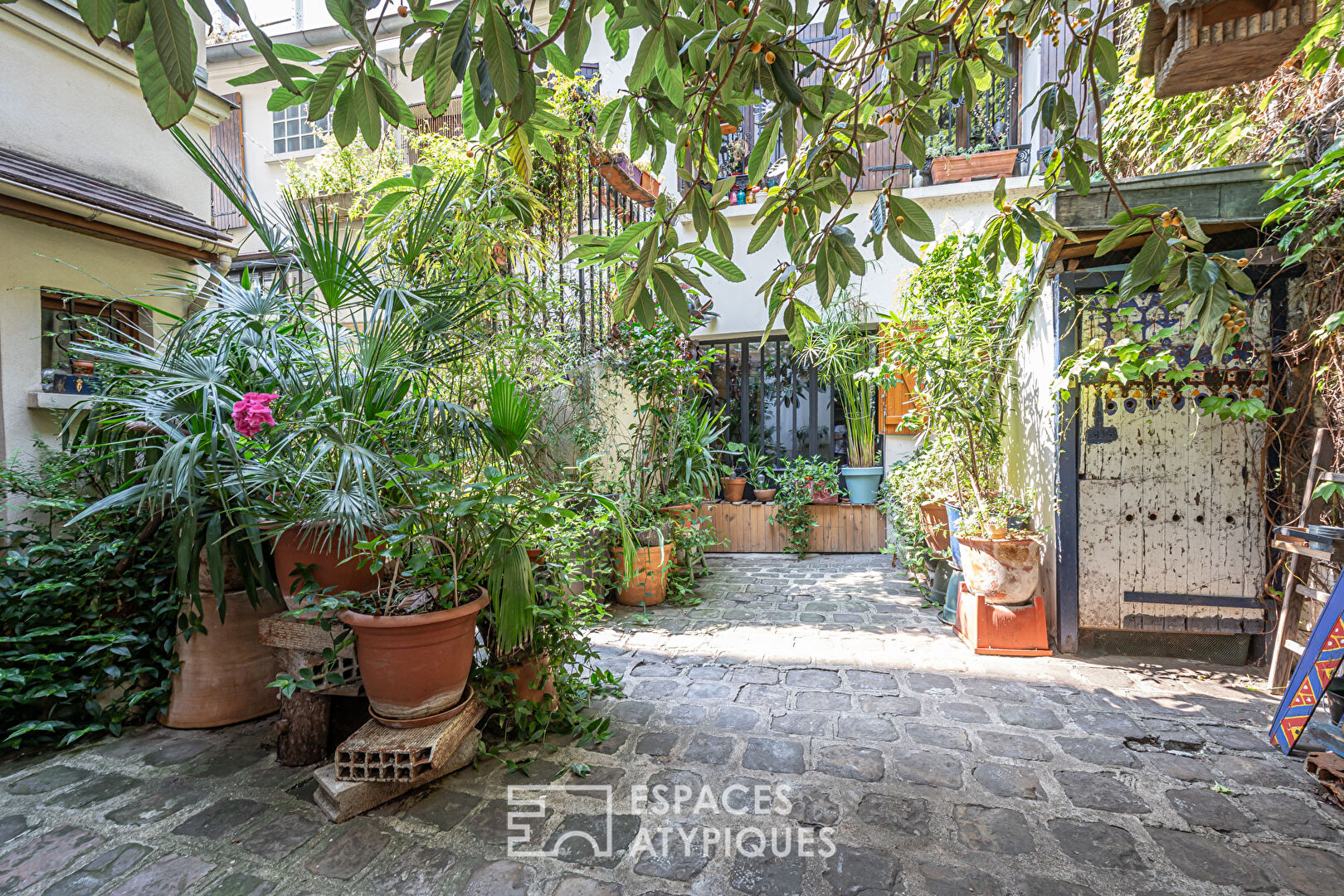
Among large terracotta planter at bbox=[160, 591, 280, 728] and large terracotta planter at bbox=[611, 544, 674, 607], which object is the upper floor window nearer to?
large terracotta planter at bbox=[611, 544, 674, 607]

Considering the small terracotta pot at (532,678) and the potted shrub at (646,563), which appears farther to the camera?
the potted shrub at (646,563)

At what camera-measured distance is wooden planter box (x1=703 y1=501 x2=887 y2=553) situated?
5.77 metres

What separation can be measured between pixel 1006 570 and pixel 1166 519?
75 cm

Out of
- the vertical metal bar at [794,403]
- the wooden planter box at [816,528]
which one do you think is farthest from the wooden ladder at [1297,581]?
the vertical metal bar at [794,403]

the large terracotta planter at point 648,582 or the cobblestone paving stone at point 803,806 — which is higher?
the large terracotta planter at point 648,582

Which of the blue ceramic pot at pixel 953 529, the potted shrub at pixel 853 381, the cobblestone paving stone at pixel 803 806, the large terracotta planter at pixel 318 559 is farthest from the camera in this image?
the potted shrub at pixel 853 381

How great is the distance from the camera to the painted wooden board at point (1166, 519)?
279 cm

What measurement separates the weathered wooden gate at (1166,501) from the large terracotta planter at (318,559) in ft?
10.3

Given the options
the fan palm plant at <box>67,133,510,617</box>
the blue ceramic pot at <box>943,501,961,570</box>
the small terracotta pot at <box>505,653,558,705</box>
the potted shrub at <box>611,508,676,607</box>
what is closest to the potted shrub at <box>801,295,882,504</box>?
the blue ceramic pot at <box>943,501,961,570</box>

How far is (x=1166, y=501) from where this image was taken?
2.87m

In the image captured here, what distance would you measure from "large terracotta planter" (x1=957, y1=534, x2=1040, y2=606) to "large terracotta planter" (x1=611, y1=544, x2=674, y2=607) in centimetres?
186

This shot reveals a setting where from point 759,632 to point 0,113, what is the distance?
4.39m

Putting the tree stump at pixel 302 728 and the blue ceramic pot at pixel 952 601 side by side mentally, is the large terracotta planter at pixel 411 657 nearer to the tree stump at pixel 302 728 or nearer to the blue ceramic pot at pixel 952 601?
the tree stump at pixel 302 728

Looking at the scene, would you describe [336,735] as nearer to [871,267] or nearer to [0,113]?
[0,113]
